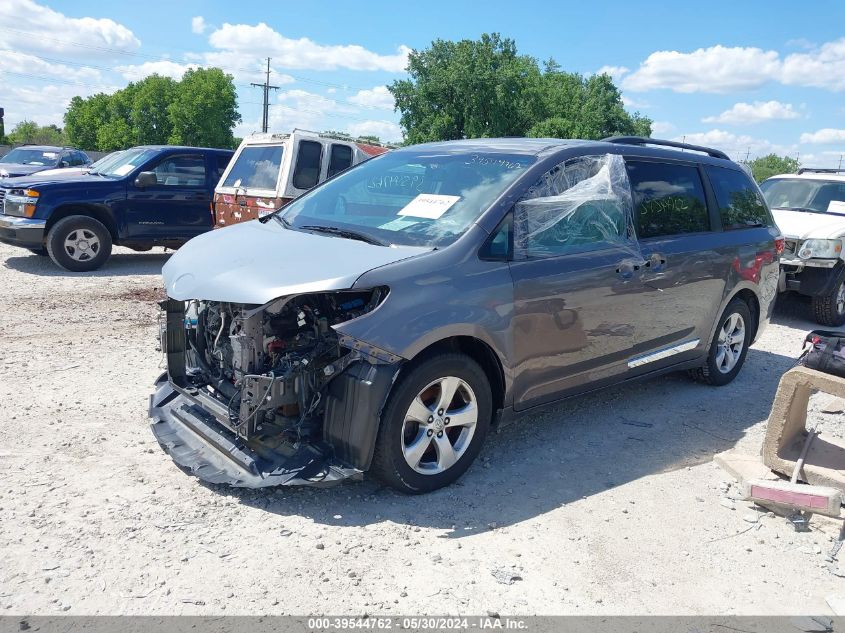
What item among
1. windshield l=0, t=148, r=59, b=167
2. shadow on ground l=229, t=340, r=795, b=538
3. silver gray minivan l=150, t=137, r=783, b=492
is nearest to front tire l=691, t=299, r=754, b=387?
shadow on ground l=229, t=340, r=795, b=538

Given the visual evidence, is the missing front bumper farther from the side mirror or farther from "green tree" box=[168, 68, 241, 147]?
"green tree" box=[168, 68, 241, 147]

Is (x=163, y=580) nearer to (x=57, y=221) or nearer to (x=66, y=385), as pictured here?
(x=66, y=385)

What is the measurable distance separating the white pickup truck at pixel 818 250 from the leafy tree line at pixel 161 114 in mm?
62236

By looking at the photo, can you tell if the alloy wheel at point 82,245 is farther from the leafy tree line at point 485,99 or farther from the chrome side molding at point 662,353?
the leafy tree line at point 485,99

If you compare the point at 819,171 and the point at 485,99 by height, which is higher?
the point at 485,99

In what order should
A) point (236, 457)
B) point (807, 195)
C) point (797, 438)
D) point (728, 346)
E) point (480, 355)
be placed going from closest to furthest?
point (236, 457), point (480, 355), point (797, 438), point (728, 346), point (807, 195)

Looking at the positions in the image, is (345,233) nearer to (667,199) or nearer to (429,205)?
(429,205)

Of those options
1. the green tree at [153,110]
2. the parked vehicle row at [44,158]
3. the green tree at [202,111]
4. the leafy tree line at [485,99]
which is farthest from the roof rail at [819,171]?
the green tree at [153,110]

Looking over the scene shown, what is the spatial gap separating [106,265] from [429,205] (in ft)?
27.8

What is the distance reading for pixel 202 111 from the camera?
6569 cm

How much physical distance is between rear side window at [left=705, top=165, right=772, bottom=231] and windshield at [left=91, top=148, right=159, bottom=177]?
841 cm

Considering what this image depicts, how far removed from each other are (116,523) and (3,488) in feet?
2.47

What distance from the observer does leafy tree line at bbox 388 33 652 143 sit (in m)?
47.8

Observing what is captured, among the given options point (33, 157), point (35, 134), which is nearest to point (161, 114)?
point (35, 134)
